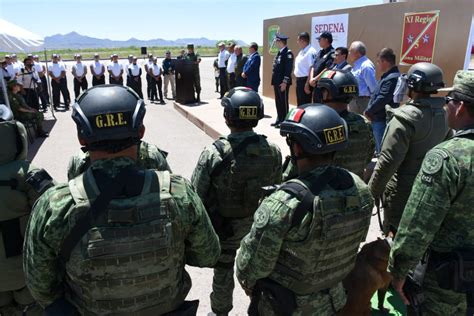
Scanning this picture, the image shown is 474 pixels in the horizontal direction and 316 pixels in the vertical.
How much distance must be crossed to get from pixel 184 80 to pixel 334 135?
12.7m

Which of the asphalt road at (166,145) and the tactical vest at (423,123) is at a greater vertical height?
the tactical vest at (423,123)

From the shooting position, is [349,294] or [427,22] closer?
[349,294]

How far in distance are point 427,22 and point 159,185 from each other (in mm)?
7868

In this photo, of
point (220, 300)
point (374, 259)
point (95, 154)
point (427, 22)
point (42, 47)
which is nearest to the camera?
point (95, 154)

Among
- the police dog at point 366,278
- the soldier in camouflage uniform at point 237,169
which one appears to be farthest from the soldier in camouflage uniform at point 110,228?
the police dog at point 366,278

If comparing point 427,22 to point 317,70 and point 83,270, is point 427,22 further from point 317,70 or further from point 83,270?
point 83,270

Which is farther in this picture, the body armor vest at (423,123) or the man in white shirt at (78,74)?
the man in white shirt at (78,74)

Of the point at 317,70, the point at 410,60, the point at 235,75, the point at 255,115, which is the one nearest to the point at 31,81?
the point at 235,75

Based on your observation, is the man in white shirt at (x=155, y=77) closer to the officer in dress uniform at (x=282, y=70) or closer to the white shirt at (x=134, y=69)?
the white shirt at (x=134, y=69)

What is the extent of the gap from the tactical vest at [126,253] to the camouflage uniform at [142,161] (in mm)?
1237

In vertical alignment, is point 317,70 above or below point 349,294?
above

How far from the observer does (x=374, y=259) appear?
305 centimetres

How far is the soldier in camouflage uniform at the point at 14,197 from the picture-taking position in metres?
2.58

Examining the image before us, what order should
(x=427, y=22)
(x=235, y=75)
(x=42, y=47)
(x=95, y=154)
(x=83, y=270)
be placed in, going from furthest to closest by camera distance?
(x=235, y=75)
(x=42, y=47)
(x=427, y=22)
(x=95, y=154)
(x=83, y=270)
